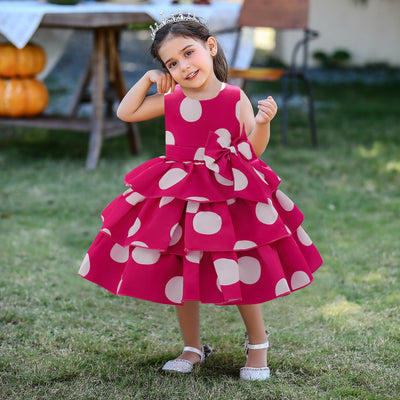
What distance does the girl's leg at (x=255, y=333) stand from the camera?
1738 millimetres

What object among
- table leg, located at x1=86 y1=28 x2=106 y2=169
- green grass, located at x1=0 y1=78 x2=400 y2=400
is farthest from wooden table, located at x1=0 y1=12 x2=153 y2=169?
green grass, located at x1=0 y1=78 x2=400 y2=400

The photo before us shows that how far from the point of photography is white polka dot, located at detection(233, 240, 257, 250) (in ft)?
5.24

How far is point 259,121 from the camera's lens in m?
1.70

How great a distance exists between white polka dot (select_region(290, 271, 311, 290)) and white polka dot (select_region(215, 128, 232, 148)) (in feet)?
1.35

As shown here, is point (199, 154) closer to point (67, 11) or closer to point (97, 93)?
point (67, 11)

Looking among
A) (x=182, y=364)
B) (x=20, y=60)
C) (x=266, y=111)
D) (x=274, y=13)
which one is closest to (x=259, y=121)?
(x=266, y=111)

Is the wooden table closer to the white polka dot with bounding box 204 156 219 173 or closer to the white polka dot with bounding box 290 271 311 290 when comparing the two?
the white polka dot with bounding box 204 156 219 173

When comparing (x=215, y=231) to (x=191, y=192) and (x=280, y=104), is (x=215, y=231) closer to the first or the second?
(x=191, y=192)

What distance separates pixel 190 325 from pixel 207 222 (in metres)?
0.40

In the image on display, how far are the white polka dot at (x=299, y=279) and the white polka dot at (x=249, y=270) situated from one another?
127 millimetres

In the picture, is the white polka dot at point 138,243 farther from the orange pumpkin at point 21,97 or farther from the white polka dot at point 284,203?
the orange pumpkin at point 21,97

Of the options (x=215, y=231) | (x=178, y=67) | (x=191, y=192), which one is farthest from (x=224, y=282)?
(x=178, y=67)

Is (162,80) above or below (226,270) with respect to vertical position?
above

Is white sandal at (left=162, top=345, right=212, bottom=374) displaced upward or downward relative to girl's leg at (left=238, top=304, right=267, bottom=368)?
downward
